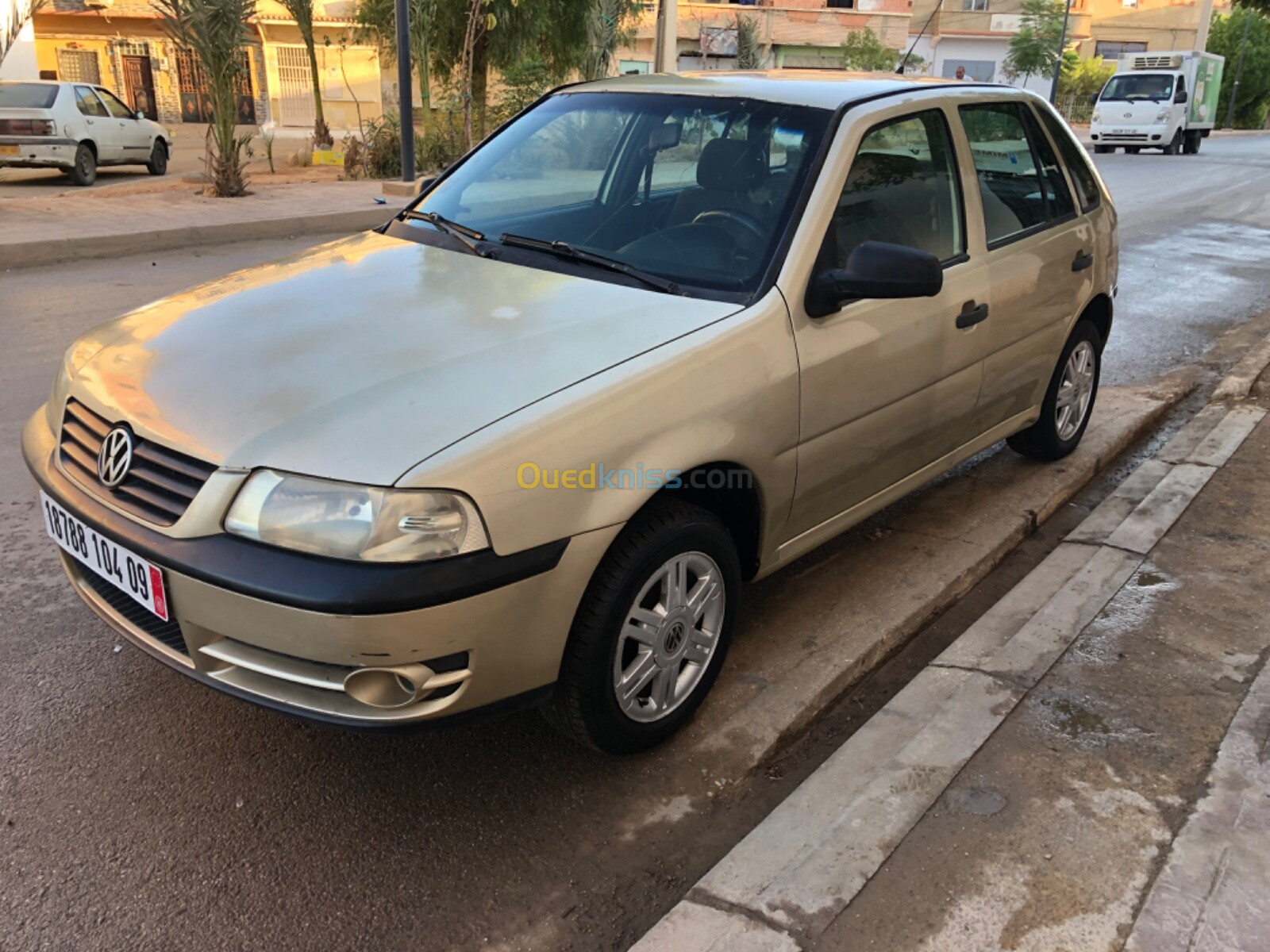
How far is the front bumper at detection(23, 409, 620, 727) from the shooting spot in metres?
2.16

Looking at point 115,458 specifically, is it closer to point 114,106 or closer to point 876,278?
point 876,278

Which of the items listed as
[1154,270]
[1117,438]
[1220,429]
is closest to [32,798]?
[1117,438]

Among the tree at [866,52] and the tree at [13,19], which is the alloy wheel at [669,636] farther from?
the tree at [866,52]

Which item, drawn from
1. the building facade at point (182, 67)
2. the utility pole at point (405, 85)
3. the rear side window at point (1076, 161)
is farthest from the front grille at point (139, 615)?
the building facade at point (182, 67)

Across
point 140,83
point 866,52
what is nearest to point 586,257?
point 140,83

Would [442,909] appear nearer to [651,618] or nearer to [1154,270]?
[651,618]

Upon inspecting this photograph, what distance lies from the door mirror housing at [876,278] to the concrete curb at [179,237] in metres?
8.89

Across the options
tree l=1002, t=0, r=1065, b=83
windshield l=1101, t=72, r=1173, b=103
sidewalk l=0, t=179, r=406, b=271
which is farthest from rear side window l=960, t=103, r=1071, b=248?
tree l=1002, t=0, r=1065, b=83

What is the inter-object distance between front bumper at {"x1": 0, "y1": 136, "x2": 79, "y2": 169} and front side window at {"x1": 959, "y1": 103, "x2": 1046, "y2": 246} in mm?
15533

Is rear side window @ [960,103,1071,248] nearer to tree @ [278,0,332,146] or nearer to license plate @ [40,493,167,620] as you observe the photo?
license plate @ [40,493,167,620]

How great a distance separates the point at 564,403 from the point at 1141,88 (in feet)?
110

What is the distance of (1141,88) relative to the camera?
30328mm

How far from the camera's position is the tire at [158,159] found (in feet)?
58.6

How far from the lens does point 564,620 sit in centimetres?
239
